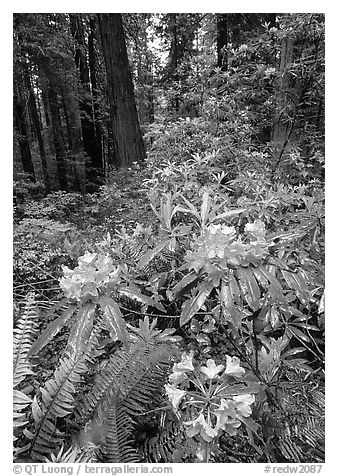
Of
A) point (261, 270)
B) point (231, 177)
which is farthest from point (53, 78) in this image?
point (261, 270)

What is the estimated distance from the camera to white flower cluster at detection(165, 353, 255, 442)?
1.01 m

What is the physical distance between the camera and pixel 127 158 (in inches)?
219

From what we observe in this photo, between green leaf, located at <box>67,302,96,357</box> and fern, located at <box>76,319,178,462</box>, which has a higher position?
green leaf, located at <box>67,302,96,357</box>

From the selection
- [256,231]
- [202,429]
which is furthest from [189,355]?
[256,231]

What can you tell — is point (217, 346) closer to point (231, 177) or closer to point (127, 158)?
point (231, 177)

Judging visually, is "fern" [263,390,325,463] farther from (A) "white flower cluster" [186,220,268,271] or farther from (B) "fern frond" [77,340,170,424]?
(A) "white flower cluster" [186,220,268,271]

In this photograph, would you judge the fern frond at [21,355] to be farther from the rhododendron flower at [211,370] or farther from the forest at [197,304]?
the rhododendron flower at [211,370]

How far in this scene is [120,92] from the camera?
17.8 ft

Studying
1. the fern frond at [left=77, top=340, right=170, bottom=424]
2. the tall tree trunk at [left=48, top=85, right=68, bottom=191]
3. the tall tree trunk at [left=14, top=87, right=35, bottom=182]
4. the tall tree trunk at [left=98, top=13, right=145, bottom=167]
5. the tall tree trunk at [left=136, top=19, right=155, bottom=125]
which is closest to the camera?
the fern frond at [left=77, top=340, right=170, bottom=424]

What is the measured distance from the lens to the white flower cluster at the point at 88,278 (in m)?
1.07

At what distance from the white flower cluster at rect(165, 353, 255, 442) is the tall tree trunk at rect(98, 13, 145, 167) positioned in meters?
4.78

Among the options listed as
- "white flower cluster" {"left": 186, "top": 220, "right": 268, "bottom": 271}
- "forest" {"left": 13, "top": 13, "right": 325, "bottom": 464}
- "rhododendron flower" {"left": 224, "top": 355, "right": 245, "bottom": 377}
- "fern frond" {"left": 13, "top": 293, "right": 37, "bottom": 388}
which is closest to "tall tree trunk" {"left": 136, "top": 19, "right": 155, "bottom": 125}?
"forest" {"left": 13, "top": 13, "right": 325, "bottom": 464}

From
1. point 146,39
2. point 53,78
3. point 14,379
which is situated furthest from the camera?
point 146,39

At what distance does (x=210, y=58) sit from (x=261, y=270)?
15.1 ft
